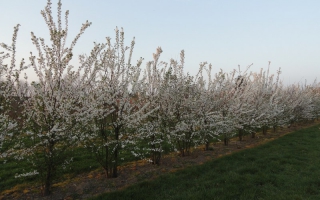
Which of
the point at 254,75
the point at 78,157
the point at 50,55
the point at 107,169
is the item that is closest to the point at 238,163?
the point at 107,169

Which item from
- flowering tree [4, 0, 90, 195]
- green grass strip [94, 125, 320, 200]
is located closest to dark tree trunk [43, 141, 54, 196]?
flowering tree [4, 0, 90, 195]

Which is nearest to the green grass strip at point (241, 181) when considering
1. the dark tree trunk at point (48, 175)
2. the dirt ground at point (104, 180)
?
the dirt ground at point (104, 180)

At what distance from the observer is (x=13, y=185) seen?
5828 millimetres

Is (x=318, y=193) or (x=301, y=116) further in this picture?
(x=301, y=116)

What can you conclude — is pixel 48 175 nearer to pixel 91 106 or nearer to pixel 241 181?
pixel 91 106

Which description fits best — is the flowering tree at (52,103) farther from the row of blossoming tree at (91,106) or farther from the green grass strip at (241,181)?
the green grass strip at (241,181)

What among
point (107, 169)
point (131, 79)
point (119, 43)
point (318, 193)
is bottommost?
point (318, 193)

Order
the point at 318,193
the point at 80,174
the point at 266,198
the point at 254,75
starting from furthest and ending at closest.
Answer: the point at 254,75 < the point at 80,174 < the point at 318,193 < the point at 266,198

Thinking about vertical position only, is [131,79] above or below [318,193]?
above

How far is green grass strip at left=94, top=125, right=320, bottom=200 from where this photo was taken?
4.97 metres

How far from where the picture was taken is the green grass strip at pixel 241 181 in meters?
4.97

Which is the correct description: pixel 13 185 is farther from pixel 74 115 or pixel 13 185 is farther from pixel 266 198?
pixel 266 198

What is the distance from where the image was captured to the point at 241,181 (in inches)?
223

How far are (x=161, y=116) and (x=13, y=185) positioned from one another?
450 cm
